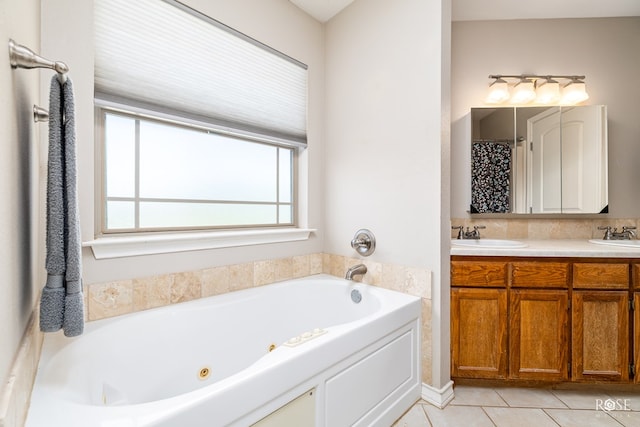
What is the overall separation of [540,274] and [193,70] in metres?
2.37

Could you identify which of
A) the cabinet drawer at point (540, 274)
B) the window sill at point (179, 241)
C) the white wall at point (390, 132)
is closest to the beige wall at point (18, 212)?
the window sill at point (179, 241)

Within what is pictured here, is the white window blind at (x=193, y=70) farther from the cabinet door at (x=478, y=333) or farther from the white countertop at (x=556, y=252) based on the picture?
the cabinet door at (x=478, y=333)

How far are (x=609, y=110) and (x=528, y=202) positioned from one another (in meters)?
0.93

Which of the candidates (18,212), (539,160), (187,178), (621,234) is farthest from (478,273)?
(18,212)

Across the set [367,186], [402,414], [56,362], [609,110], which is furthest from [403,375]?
[609,110]

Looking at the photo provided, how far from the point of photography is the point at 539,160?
2.25 m

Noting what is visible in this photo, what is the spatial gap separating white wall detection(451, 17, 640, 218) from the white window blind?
1.32 meters

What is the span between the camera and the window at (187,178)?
153 centimetres

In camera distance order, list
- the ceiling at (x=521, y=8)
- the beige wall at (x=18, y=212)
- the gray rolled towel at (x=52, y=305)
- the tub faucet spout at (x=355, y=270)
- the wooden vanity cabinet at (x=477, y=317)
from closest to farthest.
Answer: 1. the beige wall at (x=18, y=212)
2. the gray rolled towel at (x=52, y=305)
3. the wooden vanity cabinet at (x=477, y=317)
4. the tub faucet spout at (x=355, y=270)
5. the ceiling at (x=521, y=8)

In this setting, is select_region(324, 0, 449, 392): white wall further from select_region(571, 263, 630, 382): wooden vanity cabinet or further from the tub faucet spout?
select_region(571, 263, 630, 382): wooden vanity cabinet

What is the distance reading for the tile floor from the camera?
1.53 meters

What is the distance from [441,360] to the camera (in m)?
1.70

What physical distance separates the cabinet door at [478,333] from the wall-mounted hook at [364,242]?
0.57 meters

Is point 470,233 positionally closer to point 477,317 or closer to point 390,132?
point 477,317
